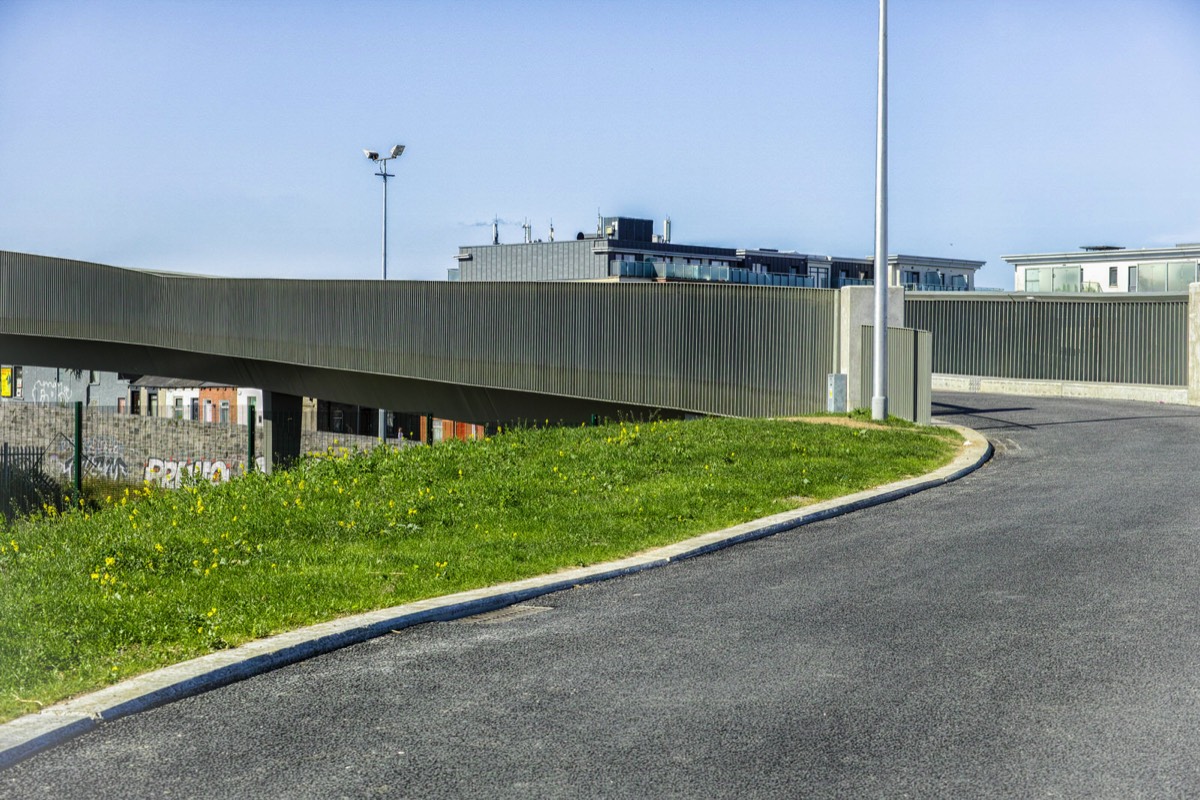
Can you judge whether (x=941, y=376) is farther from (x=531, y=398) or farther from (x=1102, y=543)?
(x=1102, y=543)

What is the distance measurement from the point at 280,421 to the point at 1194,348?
1209 inches

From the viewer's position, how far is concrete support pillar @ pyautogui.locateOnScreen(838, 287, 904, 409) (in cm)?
2584

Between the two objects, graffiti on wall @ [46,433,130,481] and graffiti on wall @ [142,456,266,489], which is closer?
graffiti on wall @ [46,433,130,481]

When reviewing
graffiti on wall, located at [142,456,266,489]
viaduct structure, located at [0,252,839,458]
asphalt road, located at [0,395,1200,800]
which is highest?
viaduct structure, located at [0,252,839,458]

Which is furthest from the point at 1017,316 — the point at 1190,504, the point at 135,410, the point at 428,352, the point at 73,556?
the point at 135,410

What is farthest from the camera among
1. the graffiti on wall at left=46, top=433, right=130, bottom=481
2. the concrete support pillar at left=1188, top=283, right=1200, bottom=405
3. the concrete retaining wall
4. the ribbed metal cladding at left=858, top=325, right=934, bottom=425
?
the concrete retaining wall

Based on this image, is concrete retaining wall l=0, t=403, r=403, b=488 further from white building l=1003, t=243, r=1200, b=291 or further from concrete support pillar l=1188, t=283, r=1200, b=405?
white building l=1003, t=243, r=1200, b=291

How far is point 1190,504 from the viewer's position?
583 inches

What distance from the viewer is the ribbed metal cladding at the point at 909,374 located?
79.1ft

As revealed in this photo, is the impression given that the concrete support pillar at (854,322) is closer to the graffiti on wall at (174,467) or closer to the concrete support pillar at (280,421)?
the concrete support pillar at (280,421)

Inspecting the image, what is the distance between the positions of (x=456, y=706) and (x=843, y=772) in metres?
2.33

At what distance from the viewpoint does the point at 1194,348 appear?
3478 cm

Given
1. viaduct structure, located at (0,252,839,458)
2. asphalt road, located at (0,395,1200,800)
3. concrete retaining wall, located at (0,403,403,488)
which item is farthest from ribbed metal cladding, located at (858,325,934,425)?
concrete retaining wall, located at (0,403,403,488)

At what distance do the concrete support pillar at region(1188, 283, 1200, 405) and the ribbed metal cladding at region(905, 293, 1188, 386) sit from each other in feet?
4.19
